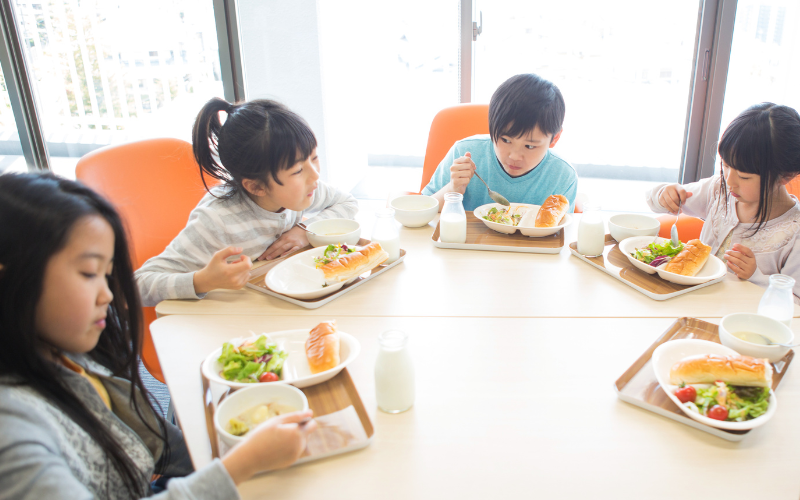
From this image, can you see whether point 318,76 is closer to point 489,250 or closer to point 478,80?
point 478,80

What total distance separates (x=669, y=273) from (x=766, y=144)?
56 centimetres

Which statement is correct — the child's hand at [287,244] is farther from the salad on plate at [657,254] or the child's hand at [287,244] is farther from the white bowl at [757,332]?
the white bowl at [757,332]

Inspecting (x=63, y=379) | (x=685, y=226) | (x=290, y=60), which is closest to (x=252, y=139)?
(x=63, y=379)

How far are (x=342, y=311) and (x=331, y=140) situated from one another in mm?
2541

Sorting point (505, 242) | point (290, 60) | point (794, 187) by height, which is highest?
point (290, 60)

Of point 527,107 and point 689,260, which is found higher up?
point 527,107

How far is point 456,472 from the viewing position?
78 cm

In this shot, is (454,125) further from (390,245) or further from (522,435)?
(522,435)

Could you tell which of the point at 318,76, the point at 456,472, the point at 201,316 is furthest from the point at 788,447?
the point at 318,76

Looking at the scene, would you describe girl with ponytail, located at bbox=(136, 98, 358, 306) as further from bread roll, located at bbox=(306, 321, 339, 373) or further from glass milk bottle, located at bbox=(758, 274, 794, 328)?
glass milk bottle, located at bbox=(758, 274, 794, 328)

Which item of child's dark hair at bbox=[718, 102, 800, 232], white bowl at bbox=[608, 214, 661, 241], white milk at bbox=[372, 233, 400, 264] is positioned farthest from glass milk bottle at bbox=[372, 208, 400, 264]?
child's dark hair at bbox=[718, 102, 800, 232]

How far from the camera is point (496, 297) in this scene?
4.39 ft

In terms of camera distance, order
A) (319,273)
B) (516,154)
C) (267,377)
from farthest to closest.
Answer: (516,154) → (319,273) → (267,377)

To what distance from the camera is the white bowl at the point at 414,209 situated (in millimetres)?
1823
